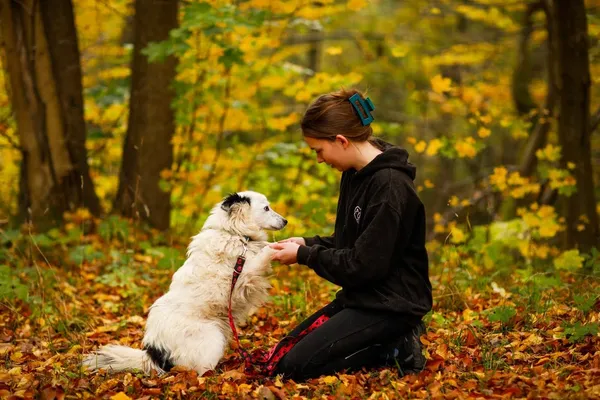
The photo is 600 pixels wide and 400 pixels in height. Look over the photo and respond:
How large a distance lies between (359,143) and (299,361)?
1474mm

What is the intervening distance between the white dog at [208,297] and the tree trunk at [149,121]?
13.7ft

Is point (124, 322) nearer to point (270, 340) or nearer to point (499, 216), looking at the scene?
point (270, 340)

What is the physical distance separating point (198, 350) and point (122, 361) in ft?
1.72

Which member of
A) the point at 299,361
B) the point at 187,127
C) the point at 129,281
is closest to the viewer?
the point at 299,361

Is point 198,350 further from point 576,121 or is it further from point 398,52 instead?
point 576,121

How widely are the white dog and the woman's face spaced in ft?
2.61

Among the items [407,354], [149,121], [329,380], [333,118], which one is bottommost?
[329,380]

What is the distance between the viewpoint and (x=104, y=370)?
4.20 m

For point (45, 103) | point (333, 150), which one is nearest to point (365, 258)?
point (333, 150)

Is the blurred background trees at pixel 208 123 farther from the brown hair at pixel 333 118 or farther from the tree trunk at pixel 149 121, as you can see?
the brown hair at pixel 333 118

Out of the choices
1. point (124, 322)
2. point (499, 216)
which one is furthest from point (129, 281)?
point (499, 216)

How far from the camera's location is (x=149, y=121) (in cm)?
866

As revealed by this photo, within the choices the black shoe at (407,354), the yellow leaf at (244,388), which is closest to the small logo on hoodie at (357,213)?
the black shoe at (407,354)

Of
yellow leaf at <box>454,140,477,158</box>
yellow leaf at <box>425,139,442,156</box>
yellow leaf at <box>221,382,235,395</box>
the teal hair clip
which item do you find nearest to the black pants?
yellow leaf at <box>221,382,235,395</box>
